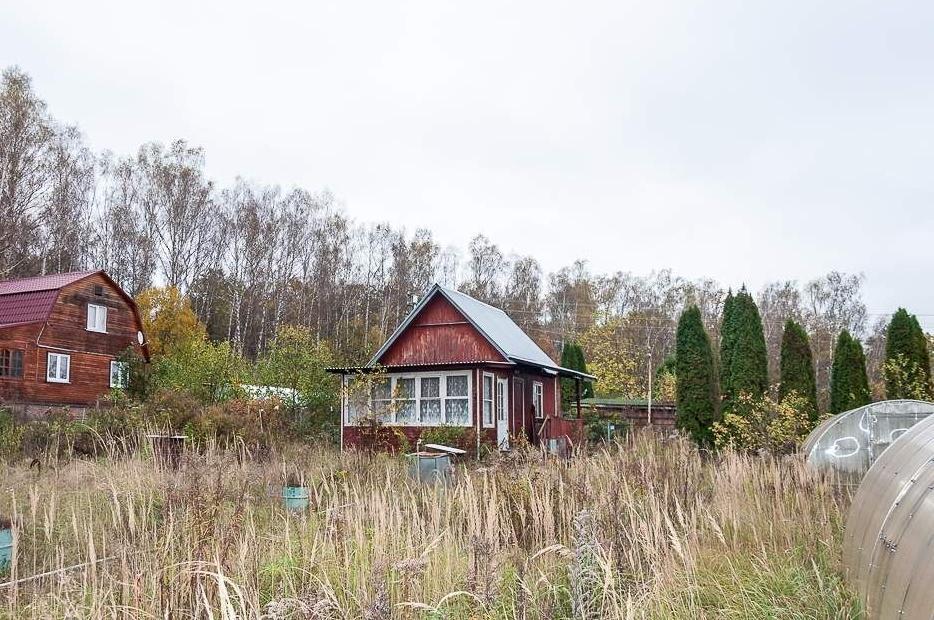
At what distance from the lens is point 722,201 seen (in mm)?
15594

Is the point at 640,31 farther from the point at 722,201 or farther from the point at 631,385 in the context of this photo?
the point at 631,385

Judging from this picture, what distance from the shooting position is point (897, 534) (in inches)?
125

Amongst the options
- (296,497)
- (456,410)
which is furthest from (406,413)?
(296,497)

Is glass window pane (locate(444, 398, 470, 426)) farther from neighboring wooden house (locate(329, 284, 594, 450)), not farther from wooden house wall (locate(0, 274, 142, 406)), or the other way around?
wooden house wall (locate(0, 274, 142, 406))

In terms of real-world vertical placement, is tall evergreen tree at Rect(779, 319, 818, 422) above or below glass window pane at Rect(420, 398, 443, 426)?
above

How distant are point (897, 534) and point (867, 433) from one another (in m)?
7.67

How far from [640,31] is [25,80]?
2321 cm

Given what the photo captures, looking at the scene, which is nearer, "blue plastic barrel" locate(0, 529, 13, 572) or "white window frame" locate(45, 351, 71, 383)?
"blue plastic barrel" locate(0, 529, 13, 572)

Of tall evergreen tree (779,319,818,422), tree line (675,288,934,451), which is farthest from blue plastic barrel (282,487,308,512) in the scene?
tall evergreen tree (779,319,818,422)

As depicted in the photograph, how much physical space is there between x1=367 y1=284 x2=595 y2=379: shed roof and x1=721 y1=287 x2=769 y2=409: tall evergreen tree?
4246mm

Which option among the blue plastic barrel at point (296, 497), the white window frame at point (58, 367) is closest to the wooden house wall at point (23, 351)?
the white window frame at point (58, 367)

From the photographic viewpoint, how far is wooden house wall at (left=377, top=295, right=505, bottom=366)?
18406 mm

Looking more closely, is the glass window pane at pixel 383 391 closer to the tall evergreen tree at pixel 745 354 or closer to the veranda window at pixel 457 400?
the veranda window at pixel 457 400

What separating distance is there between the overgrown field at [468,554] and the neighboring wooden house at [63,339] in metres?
16.4
